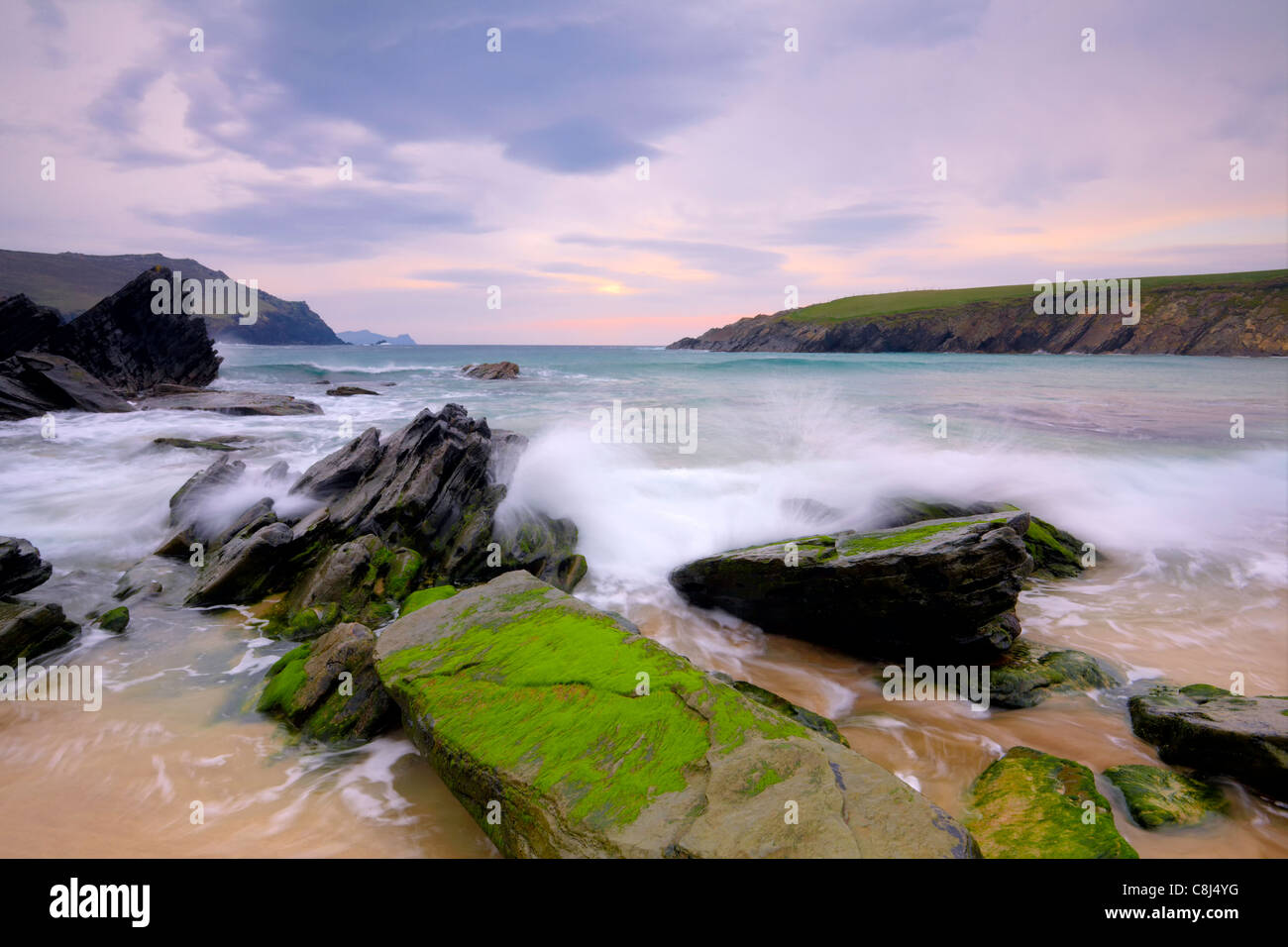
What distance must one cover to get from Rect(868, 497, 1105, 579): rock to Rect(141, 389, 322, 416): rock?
91.3ft

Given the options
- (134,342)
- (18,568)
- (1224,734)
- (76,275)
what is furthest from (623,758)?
(76,275)

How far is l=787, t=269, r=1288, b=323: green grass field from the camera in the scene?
10369cm

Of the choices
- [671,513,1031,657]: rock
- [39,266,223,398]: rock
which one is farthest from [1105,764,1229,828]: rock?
[39,266,223,398]: rock

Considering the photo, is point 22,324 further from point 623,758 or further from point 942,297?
point 942,297

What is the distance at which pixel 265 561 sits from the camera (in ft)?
29.1

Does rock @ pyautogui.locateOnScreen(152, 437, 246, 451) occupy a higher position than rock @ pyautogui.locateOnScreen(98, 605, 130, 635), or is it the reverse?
rock @ pyautogui.locateOnScreen(152, 437, 246, 451)

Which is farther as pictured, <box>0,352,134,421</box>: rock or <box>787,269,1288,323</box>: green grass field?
<box>787,269,1288,323</box>: green grass field

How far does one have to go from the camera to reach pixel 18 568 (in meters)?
7.95

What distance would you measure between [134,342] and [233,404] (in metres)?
13.1

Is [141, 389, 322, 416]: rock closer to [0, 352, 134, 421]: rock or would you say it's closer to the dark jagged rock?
[0, 352, 134, 421]: rock
